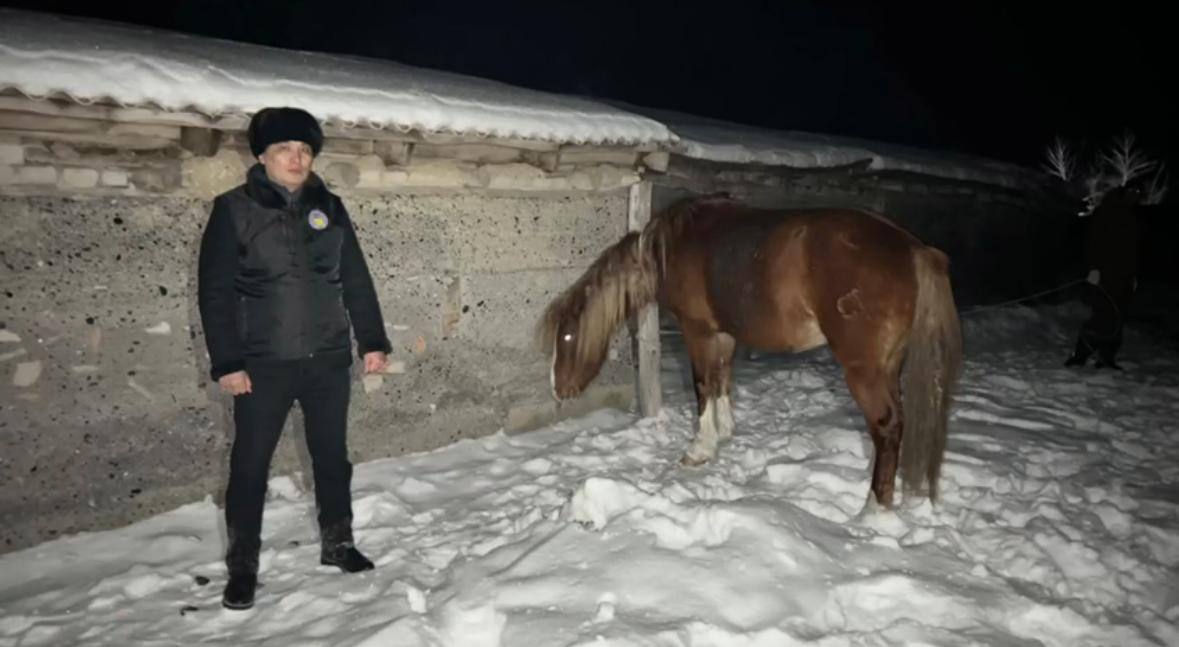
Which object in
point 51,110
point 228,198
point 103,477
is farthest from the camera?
point 103,477

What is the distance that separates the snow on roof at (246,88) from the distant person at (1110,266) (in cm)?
507

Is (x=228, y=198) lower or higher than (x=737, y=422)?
higher

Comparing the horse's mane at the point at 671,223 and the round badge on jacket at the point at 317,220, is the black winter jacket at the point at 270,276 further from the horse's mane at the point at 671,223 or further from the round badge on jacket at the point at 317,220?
the horse's mane at the point at 671,223

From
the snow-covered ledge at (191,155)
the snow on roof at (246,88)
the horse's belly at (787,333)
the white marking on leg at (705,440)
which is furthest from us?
the white marking on leg at (705,440)

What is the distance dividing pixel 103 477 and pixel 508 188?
285cm

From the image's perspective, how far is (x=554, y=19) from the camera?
85250 mm

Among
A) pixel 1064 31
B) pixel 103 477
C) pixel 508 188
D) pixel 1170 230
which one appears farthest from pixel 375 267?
pixel 1064 31

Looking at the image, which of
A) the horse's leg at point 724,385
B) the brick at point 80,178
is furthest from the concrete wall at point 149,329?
the horse's leg at point 724,385

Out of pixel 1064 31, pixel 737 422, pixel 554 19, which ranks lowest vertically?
pixel 737 422

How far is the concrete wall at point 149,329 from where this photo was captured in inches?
113

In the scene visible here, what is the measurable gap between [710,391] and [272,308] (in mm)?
2821

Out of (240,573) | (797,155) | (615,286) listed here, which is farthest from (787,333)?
(797,155)

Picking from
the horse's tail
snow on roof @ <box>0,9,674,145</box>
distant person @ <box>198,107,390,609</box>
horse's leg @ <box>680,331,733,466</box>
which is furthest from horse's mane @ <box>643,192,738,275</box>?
distant person @ <box>198,107,390,609</box>

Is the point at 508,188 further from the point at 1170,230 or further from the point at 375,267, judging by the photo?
the point at 1170,230
